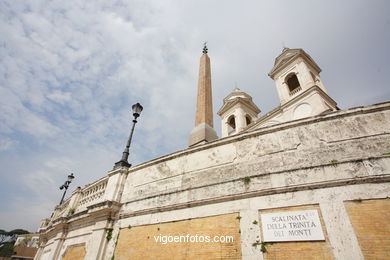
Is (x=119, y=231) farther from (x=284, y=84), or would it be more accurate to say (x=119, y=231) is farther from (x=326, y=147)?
(x=284, y=84)

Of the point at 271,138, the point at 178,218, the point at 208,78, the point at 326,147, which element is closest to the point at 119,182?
the point at 178,218

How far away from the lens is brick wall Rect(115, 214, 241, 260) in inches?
183

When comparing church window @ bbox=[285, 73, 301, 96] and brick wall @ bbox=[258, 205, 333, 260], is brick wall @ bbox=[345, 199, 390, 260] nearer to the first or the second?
brick wall @ bbox=[258, 205, 333, 260]

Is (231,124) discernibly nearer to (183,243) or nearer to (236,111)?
(236,111)

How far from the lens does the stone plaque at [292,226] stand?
13.2ft

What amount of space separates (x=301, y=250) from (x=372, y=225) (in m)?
1.39

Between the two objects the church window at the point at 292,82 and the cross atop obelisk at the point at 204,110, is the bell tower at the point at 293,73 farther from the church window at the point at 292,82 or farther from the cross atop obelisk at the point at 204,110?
the cross atop obelisk at the point at 204,110

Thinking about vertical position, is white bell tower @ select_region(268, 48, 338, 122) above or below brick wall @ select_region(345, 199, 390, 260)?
above

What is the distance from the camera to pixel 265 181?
16.4ft

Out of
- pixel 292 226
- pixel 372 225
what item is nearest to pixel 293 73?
pixel 372 225

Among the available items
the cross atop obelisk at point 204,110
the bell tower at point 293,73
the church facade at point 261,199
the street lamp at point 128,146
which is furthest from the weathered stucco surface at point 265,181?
the bell tower at point 293,73

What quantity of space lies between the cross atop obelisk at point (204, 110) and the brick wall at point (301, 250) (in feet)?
16.9

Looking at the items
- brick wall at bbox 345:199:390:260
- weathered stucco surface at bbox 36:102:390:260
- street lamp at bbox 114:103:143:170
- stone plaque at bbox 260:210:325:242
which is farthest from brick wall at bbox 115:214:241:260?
street lamp at bbox 114:103:143:170

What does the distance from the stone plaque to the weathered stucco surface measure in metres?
0.15
